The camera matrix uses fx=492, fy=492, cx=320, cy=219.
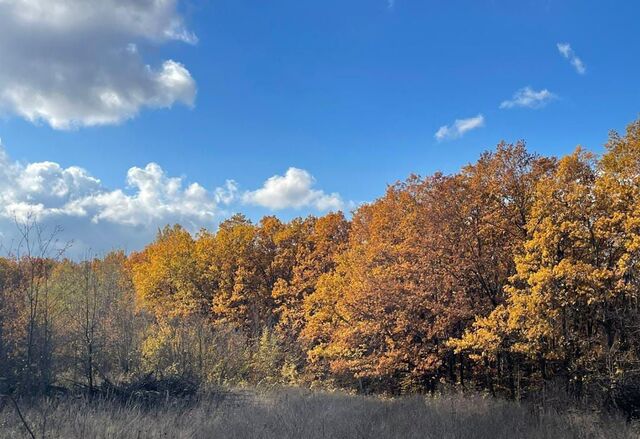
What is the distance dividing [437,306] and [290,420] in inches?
507

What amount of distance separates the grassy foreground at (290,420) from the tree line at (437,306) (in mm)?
3089

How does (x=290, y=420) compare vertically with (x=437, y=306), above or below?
below

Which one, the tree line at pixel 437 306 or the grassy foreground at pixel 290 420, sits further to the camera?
the tree line at pixel 437 306

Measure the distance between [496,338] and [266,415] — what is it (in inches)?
427

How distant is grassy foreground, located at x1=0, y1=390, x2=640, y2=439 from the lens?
8.28 m

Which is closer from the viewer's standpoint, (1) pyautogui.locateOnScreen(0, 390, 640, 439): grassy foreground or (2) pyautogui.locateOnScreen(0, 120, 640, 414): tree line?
(1) pyautogui.locateOnScreen(0, 390, 640, 439): grassy foreground

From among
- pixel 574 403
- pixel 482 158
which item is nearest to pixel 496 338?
pixel 574 403

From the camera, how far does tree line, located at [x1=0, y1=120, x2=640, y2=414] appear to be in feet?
48.1

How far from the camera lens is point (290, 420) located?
10.3 m

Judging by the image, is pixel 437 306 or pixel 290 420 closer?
pixel 290 420

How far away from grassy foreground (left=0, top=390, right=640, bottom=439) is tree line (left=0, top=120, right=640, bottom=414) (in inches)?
122

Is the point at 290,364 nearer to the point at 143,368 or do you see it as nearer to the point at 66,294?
the point at 143,368

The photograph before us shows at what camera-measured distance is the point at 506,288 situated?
18.7 metres

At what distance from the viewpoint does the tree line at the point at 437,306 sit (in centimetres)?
1466
